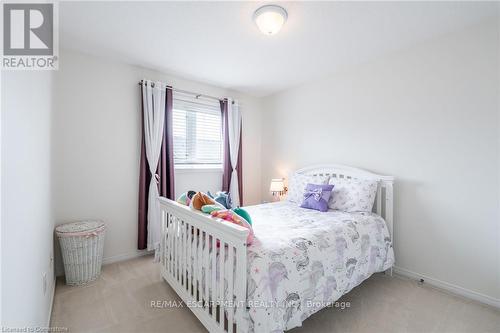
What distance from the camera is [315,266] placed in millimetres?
1612

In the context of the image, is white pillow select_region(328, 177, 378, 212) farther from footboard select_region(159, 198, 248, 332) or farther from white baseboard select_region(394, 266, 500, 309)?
footboard select_region(159, 198, 248, 332)

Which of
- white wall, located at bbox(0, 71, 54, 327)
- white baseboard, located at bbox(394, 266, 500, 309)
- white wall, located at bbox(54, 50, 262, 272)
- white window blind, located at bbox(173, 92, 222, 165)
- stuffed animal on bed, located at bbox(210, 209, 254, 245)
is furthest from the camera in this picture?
white window blind, located at bbox(173, 92, 222, 165)

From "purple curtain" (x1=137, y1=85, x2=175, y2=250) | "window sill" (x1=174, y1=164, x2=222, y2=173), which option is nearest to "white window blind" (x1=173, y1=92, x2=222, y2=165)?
"window sill" (x1=174, y1=164, x2=222, y2=173)

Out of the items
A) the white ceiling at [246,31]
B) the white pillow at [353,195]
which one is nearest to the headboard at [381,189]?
the white pillow at [353,195]

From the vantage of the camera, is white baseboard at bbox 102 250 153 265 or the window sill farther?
the window sill

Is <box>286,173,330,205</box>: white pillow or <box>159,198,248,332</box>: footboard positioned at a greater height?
<box>286,173,330,205</box>: white pillow

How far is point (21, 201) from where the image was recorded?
3.43 ft

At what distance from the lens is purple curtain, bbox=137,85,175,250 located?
2887mm

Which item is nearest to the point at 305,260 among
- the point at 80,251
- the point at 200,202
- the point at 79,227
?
the point at 200,202

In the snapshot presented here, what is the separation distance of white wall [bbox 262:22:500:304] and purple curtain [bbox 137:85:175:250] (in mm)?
2265

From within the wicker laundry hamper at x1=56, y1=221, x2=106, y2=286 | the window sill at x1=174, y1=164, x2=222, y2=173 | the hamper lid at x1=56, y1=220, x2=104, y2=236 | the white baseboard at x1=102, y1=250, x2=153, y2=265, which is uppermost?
the window sill at x1=174, y1=164, x2=222, y2=173

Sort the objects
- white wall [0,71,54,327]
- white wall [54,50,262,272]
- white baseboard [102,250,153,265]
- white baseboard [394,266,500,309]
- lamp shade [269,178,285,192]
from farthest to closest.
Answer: lamp shade [269,178,285,192] → white baseboard [102,250,153,265] → white wall [54,50,262,272] → white baseboard [394,266,500,309] → white wall [0,71,54,327]

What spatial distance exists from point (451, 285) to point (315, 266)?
165 cm

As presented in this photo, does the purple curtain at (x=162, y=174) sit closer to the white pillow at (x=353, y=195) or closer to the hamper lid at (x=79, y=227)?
the hamper lid at (x=79, y=227)
